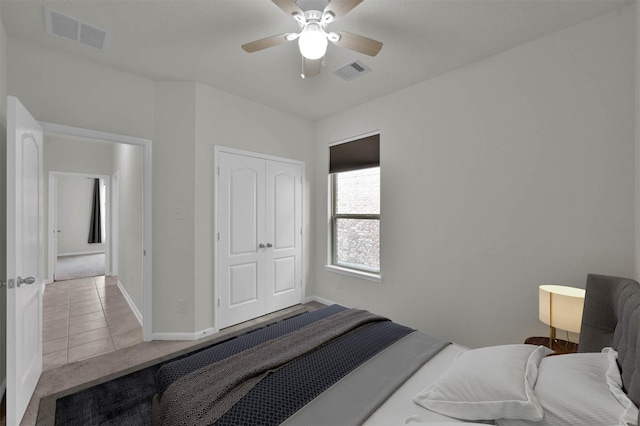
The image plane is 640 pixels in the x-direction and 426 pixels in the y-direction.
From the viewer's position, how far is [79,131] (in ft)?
8.35

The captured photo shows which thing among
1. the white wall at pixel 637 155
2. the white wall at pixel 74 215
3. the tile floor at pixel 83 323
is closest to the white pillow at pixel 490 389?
the white wall at pixel 637 155

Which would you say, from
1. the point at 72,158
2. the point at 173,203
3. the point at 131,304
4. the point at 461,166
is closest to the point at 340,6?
the point at 461,166

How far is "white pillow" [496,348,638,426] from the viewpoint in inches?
35.3

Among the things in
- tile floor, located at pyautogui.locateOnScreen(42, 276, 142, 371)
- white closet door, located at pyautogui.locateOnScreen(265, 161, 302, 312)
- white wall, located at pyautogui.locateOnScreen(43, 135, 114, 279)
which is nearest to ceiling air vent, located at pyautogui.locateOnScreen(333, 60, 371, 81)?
white closet door, located at pyautogui.locateOnScreen(265, 161, 302, 312)

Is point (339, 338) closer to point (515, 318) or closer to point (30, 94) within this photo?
point (515, 318)

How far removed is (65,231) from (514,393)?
10664 mm

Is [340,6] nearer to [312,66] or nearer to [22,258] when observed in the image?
[312,66]

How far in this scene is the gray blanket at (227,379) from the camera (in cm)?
117

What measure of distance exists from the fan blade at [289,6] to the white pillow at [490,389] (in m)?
2.05

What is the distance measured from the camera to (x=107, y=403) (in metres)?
1.99

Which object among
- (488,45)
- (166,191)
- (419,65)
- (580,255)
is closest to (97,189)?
(166,191)

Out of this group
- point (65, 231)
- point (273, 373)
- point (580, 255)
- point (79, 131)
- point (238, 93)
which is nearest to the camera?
point (273, 373)

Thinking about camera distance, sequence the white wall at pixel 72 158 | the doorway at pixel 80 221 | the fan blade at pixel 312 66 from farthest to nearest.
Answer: the doorway at pixel 80 221, the white wall at pixel 72 158, the fan blade at pixel 312 66

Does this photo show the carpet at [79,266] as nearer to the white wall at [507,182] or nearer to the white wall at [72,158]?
the white wall at [72,158]
